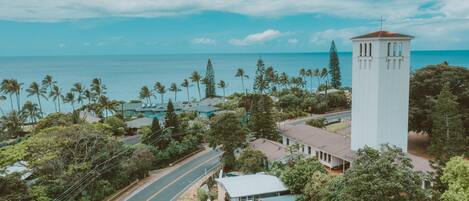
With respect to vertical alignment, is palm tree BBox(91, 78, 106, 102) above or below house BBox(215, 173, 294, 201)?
above

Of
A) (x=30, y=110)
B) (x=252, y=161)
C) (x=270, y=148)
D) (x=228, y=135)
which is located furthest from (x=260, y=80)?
(x=252, y=161)

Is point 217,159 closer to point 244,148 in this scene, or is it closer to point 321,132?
point 244,148

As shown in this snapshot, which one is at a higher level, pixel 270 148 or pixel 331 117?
pixel 270 148

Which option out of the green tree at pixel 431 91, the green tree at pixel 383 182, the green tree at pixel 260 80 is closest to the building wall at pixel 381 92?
the green tree at pixel 431 91

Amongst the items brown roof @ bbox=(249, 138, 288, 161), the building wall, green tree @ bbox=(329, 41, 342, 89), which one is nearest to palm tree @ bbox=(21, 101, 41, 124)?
brown roof @ bbox=(249, 138, 288, 161)

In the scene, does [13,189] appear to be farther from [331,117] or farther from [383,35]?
[331,117]

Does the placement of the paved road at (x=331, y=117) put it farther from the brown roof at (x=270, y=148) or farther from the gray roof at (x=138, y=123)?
the gray roof at (x=138, y=123)

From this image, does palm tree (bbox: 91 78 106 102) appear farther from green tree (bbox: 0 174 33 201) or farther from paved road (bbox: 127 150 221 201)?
green tree (bbox: 0 174 33 201)

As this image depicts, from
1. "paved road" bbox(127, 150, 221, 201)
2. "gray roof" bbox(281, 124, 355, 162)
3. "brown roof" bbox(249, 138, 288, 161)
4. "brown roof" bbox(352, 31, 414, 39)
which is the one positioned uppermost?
"brown roof" bbox(352, 31, 414, 39)
